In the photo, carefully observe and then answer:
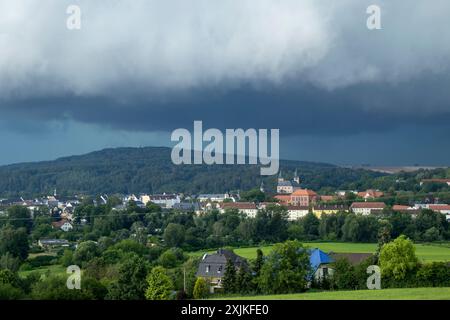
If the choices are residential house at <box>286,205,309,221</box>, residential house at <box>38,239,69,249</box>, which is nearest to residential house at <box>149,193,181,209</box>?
residential house at <box>286,205,309,221</box>

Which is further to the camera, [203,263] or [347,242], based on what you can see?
A: [347,242]

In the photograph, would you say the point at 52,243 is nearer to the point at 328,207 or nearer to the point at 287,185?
the point at 328,207

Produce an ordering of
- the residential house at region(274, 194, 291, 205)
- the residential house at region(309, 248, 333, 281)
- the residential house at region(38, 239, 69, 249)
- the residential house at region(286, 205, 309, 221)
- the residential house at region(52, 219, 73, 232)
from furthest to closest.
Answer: the residential house at region(274, 194, 291, 205)
the residential house at region(286, 205, 309, 221)
the residential house at region(52, 219, 73, 232)
the residential house at region(38, 239, 69, 249)
the residential house at region(309, 248, 333, 281)

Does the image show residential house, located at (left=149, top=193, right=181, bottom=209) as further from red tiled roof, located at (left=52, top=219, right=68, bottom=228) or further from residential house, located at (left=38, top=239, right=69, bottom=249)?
residential house, located at (left=38, top=239, right=69, bottom=249)

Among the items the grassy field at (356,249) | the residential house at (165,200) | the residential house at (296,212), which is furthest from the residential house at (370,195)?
the grassy field at (356,249)

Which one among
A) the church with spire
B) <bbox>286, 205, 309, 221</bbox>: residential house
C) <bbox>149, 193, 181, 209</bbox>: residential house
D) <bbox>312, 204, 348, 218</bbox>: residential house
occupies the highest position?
the church with spire
